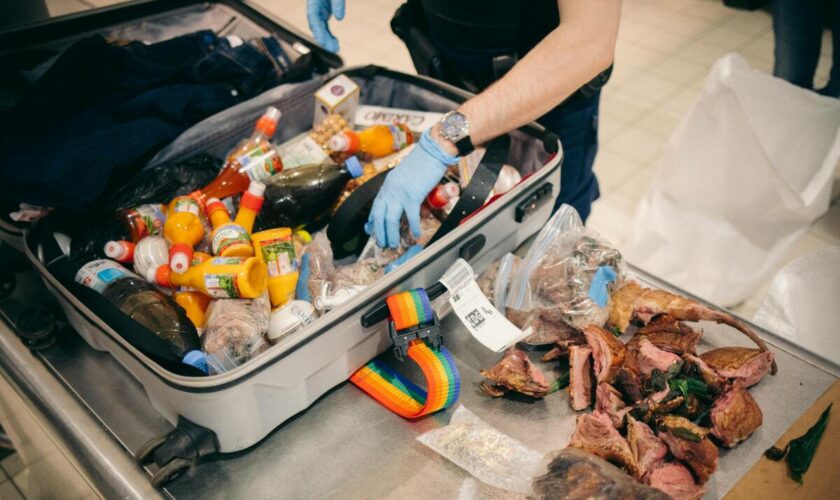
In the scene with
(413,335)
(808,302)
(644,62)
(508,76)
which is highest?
(508,76)

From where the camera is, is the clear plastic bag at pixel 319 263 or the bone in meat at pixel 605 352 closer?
the bone in meat at pixel 605 352

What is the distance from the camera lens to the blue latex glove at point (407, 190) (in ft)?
3.51

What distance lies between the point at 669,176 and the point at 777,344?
35.5 inches

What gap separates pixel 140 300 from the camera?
37.5 inches

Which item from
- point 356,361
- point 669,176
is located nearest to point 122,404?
point 356,361

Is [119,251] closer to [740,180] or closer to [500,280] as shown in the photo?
[500,280]

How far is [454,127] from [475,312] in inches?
12.9

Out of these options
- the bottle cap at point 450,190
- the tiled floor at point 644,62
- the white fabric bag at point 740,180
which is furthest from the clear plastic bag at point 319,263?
the tiled floor at point 644,62

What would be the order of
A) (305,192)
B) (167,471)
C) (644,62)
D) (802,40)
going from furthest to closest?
(644,62) → (802,40) → (305,192) → (167,471)

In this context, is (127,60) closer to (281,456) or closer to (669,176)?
(281,456)

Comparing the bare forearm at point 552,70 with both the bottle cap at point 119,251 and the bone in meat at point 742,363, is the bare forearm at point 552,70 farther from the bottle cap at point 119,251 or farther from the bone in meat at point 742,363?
the bottle cap at point 119,251

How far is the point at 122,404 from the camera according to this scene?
96 centimetres

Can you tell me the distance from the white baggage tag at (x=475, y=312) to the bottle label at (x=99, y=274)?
1.62 ft

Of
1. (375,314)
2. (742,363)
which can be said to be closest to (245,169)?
(375,314)
